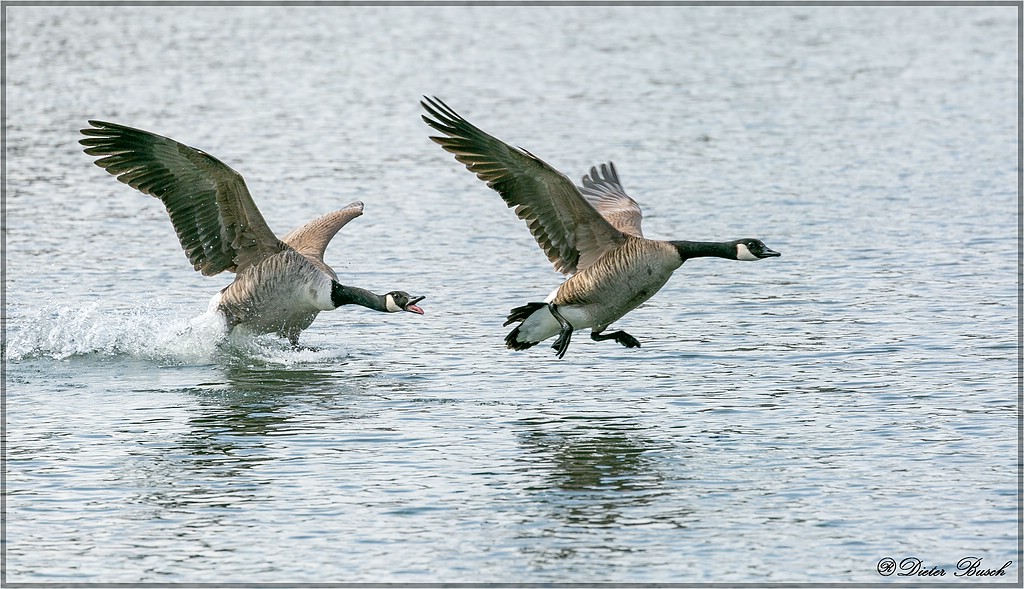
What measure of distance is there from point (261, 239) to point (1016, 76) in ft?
62.0

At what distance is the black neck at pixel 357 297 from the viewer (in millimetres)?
11078

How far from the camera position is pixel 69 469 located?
8.75 meters

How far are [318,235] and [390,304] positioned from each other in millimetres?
1774

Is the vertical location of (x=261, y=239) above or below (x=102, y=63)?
below

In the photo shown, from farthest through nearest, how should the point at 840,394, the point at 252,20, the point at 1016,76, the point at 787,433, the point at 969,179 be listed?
the point at 252,20, the point at 1016,76, the point at 969,179, the point at 840,394, the point at 787,433

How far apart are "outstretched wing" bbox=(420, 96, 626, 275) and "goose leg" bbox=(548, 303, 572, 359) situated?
1.36ft

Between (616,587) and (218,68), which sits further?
(218,68)

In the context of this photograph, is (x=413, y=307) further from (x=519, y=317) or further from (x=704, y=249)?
(x=704, y=249)

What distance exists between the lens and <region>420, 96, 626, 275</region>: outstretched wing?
394 inches

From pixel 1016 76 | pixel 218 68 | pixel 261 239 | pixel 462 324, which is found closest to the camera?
pixel 261 239

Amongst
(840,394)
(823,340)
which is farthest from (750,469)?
(823,340)

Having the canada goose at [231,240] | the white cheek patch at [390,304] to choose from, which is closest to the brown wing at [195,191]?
the canada goose at [231,240]

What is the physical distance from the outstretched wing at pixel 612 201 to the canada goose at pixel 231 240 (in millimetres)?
1741

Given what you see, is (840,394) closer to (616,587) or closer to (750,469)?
(750,469)
